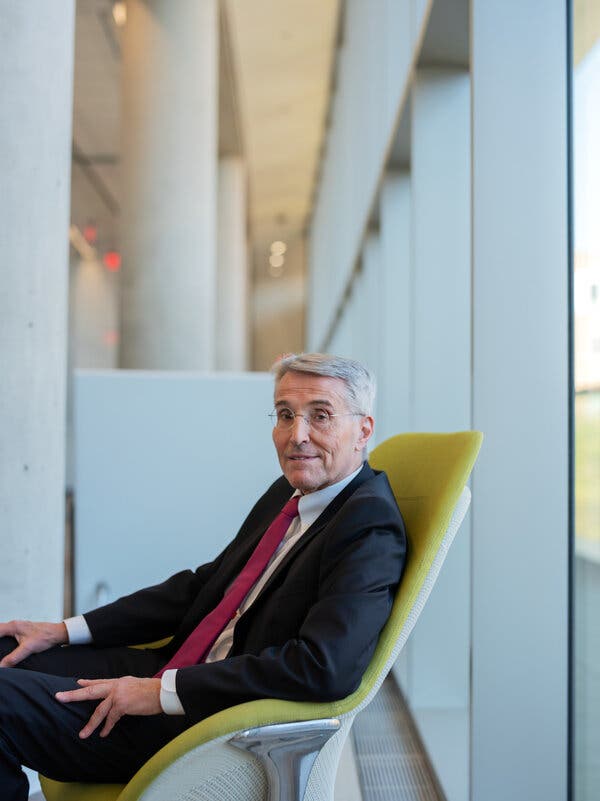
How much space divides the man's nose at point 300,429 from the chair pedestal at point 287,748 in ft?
1.85

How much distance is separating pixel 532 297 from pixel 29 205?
1.34 m

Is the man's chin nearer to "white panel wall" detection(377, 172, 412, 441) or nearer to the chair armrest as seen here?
the chair armrest

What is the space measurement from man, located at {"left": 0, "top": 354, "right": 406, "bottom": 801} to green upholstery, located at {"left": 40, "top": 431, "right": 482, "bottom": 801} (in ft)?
0.09

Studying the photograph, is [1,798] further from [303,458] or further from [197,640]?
[303,458]

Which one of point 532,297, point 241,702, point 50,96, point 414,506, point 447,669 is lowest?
point 447,669

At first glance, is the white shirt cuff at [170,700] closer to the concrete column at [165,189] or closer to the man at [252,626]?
the man at [252,626]

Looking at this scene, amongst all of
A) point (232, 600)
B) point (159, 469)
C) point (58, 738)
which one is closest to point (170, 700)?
point (58, 738)

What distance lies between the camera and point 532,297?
215 cm

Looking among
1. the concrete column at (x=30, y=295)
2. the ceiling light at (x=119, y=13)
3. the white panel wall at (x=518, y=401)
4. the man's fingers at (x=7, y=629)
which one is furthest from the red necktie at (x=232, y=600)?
the ceiling light at (x=119, y=13)

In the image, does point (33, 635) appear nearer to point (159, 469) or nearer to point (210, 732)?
point (210, 732)

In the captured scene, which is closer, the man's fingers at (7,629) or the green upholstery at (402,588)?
the green upholstery at (402,588)

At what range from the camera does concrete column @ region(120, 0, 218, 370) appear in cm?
691

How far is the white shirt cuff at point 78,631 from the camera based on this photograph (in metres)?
1.87

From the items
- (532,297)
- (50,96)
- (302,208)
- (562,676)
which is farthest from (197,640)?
(302,208)
